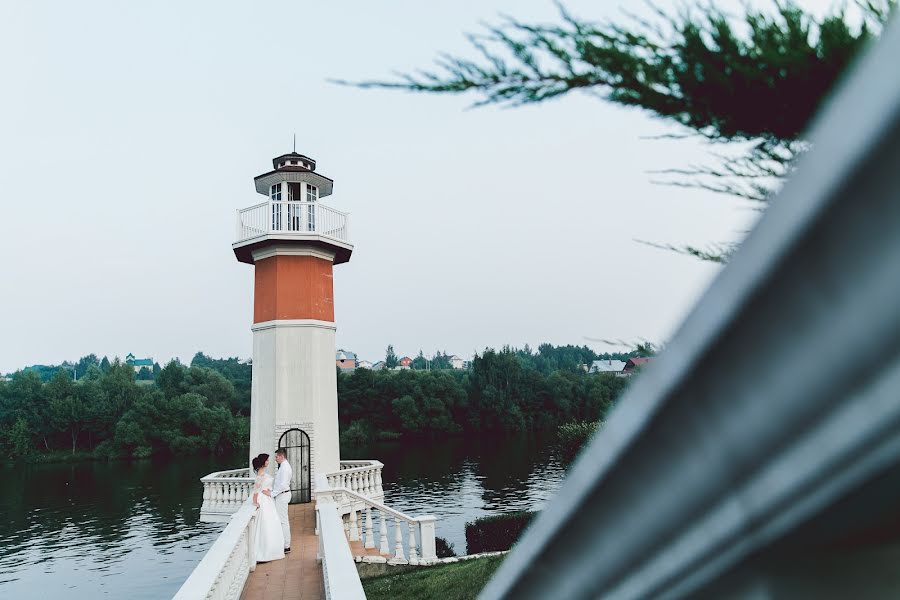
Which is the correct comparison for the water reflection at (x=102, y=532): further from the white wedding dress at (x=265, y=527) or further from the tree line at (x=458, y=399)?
the tree line at (x=458, y=399)

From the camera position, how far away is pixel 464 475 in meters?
39.0

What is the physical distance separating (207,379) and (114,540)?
33434mm

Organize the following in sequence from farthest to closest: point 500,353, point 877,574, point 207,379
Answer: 1. point 500,353
2. point 207,379
3. point 877,574

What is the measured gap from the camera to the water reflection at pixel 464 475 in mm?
29203

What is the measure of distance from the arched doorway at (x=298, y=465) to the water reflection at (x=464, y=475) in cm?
670

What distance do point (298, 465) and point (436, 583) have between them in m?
7.72

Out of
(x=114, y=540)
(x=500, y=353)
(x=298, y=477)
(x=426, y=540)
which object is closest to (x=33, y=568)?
(x=114, y=540)

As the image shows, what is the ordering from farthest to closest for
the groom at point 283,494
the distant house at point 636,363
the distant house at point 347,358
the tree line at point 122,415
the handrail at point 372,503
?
the distant house at point 347,358 → the tree line at point 122,415 → the handrail at point 372,503 → the groom at point 283,494 → the distant house at point 636,363

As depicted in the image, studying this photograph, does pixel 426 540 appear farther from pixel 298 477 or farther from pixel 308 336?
pixel 308 336

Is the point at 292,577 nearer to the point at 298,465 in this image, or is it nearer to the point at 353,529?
the point at 353,529

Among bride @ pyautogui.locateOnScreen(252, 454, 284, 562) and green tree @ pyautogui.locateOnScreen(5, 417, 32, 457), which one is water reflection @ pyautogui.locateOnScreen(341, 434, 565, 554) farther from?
green tree @ pyautogui.locateOnScreen(5, 417, 32, 457)

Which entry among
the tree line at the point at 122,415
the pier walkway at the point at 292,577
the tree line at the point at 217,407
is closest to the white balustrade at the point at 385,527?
the pier walkway at the point at 292,577

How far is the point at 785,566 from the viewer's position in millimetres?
414

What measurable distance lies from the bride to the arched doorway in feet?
22.2
